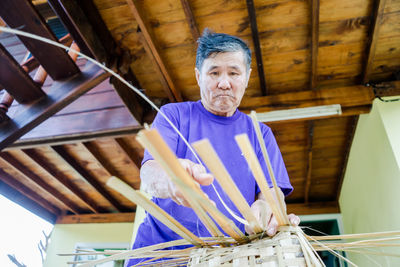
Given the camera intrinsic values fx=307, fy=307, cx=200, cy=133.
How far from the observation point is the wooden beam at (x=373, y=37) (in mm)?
2363

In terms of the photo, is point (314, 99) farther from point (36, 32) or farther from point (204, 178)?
point (204, 178)

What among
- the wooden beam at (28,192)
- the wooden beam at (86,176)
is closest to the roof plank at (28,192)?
the wooden beam at (28,192)

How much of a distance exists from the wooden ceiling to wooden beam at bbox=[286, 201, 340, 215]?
0.98 m

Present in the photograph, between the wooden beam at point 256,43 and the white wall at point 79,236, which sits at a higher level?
the wooden beam at point 256,43

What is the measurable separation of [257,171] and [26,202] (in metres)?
5.50

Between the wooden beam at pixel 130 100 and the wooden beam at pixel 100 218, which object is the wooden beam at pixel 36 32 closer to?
the wooden beam at pixel 130 100

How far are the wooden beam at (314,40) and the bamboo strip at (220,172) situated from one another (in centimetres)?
226

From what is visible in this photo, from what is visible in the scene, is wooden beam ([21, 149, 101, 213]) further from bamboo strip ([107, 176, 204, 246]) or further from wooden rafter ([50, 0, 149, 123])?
bamboo strip ([107, 176, 204, 246])

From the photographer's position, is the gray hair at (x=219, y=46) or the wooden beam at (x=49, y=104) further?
the wooden beam at (x=49, y=104)

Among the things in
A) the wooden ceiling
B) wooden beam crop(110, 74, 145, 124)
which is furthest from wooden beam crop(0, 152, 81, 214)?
wooden beam crop(110, 74, 145, 124)

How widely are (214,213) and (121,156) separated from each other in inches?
151

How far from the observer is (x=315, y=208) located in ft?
16.1

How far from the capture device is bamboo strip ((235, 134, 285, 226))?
44 cm

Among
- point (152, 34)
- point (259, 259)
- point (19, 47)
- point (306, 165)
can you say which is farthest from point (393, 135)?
point (19, 47)
